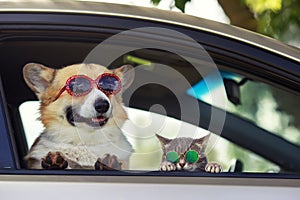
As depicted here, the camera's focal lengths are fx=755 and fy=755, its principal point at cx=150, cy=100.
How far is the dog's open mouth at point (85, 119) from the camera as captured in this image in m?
2.47

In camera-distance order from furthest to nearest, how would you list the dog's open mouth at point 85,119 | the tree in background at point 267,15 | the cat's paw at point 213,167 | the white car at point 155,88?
the tree in background at point 267,15 → the dog's open mouth at point 85,119 → the cat's paw at point 213,167 → the white car at point 155,88

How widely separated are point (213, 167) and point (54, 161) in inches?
19.9

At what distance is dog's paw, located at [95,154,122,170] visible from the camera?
236 cm

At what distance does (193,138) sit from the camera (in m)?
2.48

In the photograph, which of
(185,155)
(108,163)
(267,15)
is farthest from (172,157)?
(267,15)

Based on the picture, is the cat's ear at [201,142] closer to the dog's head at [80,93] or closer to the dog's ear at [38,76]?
the dog's head at [80,93]

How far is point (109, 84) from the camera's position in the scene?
2496mm

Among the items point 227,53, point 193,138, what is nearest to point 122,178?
point 193,138

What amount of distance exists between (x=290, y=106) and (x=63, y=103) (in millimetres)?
756

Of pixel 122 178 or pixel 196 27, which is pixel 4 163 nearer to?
pixel 122 178

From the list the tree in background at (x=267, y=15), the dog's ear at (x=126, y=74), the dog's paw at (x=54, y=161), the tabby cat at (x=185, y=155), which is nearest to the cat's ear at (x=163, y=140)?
the tabby cat at (x=185, y=155)

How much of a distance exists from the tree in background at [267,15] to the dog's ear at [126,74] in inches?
64.5

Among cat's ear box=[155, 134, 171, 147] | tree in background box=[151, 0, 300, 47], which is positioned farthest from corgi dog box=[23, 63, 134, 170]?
tree in background box=[151, 0, 300, 47]

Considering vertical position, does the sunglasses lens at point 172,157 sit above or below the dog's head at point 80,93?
below
